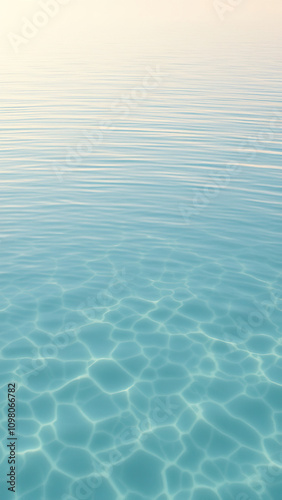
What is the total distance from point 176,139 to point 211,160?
2.20m

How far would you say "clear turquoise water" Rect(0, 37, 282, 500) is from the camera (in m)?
5.39

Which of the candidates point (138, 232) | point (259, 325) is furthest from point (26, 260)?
point (259, 325)

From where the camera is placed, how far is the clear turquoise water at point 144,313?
5.39 meters

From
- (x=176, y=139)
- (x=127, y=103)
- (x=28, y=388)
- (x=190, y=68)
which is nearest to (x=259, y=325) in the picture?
(x=28, y=388)

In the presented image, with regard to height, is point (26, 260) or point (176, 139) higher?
point (26, 260)

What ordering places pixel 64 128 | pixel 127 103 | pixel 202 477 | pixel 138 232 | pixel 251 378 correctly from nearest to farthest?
pixel 202 477 < pixel 251 378 < pixel 138 232 < pixel 64 128 < pixel 127 103

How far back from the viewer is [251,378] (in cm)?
648

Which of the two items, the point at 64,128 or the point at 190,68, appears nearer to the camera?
the point at 64,128

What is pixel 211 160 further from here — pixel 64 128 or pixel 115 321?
pixel 115 321

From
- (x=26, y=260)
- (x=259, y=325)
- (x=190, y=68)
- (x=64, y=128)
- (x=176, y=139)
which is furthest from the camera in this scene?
(x=190, y=68)

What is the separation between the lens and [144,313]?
773 centimetres

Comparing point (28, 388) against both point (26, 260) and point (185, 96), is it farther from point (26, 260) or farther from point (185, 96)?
point (185, 96)

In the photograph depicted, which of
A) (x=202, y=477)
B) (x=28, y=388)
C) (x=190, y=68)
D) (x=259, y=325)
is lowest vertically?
(x=190, y=68)

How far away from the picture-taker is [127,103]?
69.6 feet
